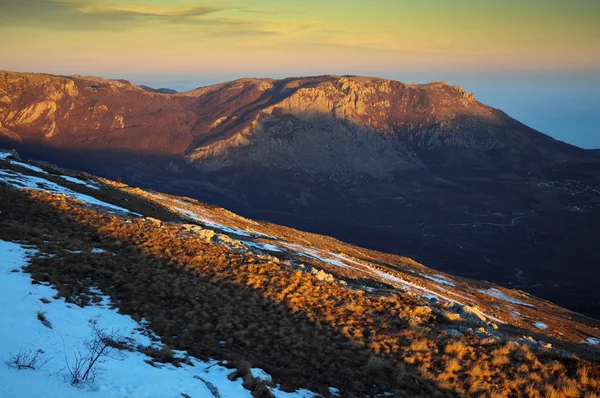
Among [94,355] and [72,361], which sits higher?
[72,361]

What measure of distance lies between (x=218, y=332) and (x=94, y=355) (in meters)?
4.98

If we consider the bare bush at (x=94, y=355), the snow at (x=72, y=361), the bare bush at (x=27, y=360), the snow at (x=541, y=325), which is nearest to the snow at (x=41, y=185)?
the snow at (x=72, y=361)

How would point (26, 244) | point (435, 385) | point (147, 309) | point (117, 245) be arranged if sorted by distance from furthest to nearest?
point (117, 245) → point (26, 244) → point (147, 309) → point (435, 385)

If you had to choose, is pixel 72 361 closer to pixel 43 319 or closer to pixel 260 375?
pixel 43 319

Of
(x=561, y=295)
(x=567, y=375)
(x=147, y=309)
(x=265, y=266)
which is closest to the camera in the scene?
(x=567, y=375)

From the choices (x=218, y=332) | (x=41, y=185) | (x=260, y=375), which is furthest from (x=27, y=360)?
(x=41, y=185)

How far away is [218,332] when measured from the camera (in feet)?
50.7

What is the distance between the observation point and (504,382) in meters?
13.7

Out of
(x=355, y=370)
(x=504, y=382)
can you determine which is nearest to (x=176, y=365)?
(x=355, y=370)

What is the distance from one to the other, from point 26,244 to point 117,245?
178 inches

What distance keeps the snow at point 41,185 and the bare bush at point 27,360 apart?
22.6 metres

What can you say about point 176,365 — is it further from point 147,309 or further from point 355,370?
point 355,370

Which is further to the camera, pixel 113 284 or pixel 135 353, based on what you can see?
pixel 113 284

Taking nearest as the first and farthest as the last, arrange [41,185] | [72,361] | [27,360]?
1. [27,360]
2. [72,361]
3. [41,185]
